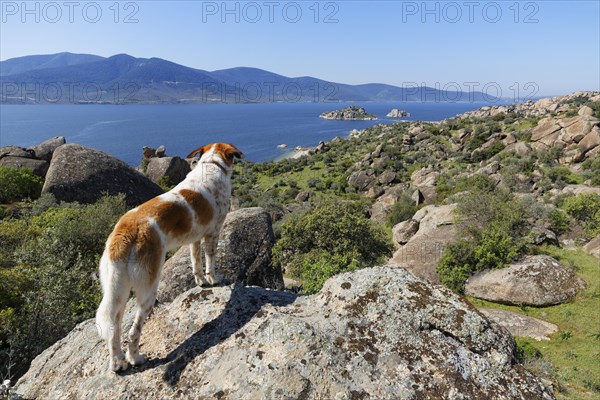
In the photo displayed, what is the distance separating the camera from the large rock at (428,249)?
76.2 ft

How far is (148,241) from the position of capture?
5121 millimetres

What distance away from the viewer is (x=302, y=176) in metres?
71.8

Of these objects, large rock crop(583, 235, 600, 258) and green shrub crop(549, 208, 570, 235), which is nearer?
large rock crop(583, 235, 600, 258)

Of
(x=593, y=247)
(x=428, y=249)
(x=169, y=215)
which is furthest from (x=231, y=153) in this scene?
(x=593, y=247)

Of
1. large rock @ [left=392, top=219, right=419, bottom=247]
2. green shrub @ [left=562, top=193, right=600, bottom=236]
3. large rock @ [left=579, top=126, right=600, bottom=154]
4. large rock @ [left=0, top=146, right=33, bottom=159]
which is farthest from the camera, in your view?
large rock @ [left=579, top=126, right=600, bottom=154]

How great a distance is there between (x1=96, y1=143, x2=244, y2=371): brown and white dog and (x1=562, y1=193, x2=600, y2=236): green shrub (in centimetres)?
2913

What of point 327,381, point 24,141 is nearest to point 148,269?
point 327,381

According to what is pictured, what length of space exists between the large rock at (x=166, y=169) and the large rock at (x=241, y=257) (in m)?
35.3

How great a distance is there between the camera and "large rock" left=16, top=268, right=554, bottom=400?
4.50 metres

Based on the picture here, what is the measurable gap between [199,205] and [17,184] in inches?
1448

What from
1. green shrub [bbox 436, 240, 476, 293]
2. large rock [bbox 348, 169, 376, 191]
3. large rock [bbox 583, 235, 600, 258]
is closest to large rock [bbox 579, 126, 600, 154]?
large rock [bbox 348, 169, 376, 191]

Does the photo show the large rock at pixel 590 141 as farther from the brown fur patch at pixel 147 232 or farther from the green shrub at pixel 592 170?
the brown fur patch at pixel 147 232

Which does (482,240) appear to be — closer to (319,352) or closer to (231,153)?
(231,153)

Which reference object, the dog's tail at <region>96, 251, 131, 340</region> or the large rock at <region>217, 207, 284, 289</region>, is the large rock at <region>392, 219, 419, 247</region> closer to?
the large rock at <region>217, 207, 284, 289</region>
